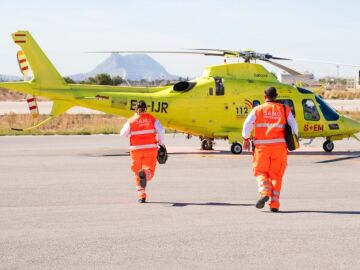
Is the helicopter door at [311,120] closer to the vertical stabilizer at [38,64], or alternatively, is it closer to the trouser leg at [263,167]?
the vertical stabilizer at [38,64]

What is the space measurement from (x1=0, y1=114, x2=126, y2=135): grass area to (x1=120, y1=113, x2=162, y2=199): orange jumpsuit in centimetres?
1955

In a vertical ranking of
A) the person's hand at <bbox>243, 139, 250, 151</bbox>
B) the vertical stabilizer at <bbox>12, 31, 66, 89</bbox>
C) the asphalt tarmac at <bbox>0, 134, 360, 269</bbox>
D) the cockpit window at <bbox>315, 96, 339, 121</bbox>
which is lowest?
the asphalt tarmac at <bbox>0, 134, 360, 269</bbox>

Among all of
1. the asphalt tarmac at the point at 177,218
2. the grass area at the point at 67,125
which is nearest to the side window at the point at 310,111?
the asphalt tarmac at the point at 177,218

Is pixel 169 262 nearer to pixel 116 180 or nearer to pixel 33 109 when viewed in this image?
pixel 116 180

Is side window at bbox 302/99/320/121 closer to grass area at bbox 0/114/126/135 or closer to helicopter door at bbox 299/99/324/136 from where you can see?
helicopter door at bbox 299/99/324/136

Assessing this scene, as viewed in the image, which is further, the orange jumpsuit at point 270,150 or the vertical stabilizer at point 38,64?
the vertical stabilizer at point 38,64

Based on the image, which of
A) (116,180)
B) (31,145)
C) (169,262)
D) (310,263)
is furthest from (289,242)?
(31,145)

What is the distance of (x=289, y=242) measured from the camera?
7.88 metres

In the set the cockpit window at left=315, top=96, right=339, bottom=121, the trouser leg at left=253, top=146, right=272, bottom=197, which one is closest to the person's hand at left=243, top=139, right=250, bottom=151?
the trouser leg at left=253, top=146, right=272, bottom=197

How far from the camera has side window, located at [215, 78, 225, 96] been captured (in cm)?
2075

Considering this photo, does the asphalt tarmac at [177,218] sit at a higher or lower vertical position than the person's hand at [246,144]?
lower

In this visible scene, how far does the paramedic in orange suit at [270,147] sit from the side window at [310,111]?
35.1ft

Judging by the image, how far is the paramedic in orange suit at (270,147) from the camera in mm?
10180

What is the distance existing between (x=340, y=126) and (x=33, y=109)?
30.5 ft
